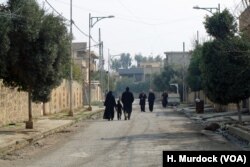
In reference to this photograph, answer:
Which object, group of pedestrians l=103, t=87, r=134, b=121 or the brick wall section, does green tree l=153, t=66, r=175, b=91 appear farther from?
group of pedestrians l=103, t=87, r=134, b=121

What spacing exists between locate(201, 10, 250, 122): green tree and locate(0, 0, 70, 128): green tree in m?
6.35

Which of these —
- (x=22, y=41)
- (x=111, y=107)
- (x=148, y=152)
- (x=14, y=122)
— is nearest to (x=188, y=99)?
(x=111, y=107)

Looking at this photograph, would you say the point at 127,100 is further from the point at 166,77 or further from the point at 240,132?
the point at 166,77

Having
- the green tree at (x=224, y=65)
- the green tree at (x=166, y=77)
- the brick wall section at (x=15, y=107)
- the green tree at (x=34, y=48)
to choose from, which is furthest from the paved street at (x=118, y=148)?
the green tree at (x=166, y=77)

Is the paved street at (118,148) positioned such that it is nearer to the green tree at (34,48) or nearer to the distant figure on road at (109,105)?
the green tree at (34,48)

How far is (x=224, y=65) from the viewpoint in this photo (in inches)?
1077

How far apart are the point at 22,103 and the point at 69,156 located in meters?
18.1

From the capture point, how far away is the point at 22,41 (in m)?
24.8

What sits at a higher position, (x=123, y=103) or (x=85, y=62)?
(x=85, y=62)

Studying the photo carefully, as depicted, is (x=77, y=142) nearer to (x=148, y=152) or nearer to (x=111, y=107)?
(x=148, y=152)

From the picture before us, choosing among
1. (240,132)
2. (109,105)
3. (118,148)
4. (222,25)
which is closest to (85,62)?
(109,105)

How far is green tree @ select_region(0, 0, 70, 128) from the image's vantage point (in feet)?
80.3

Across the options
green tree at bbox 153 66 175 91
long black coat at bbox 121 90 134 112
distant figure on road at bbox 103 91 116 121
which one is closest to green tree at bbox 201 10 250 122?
long black coat at bbox 121 90 134 112

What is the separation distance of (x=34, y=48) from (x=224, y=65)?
823 cm
